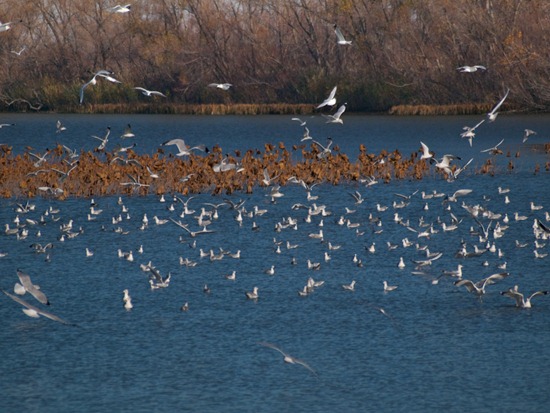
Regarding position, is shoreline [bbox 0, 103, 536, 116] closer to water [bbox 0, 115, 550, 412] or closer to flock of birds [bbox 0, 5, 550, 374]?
flock of birds [bbox 0, 5, 550, 374]

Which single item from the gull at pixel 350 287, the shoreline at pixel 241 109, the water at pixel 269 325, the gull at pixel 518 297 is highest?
the shoreline at pixel 241 109

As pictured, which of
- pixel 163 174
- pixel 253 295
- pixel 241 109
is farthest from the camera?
pixel 241 109

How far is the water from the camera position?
504 inches

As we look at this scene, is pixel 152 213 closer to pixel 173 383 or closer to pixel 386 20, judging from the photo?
pixel 173 383

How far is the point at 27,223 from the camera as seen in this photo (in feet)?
79.4

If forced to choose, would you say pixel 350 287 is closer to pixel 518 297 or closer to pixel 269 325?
pixel 269 325

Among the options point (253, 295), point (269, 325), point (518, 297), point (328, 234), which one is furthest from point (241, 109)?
point (269, 325)

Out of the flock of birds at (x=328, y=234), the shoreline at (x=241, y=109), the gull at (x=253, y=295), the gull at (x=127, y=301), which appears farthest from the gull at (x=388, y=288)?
the shoreline at (x=241, y=109)

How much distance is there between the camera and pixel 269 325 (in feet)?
51.3

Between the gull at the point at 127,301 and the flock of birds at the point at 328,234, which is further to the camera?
the flock of birds at the point at 328,234

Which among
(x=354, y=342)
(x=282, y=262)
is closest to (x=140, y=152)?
(x=282, y=262)

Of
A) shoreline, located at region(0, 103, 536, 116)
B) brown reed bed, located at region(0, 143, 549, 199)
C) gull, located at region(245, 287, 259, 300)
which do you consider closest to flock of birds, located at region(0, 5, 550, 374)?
gull, located at region(245, 287, 259, 300)

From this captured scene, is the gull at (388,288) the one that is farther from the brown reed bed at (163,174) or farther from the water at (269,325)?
the brown reed bed at (163,174)

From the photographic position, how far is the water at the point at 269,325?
12.8 metres
